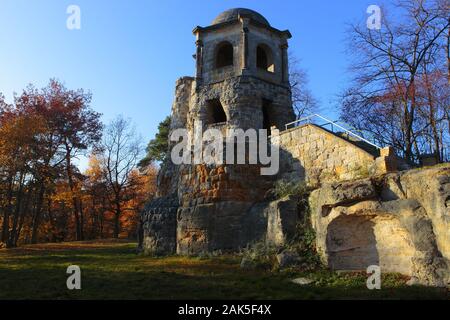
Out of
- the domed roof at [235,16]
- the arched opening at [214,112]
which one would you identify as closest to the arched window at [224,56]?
the domed roof at [235,16]

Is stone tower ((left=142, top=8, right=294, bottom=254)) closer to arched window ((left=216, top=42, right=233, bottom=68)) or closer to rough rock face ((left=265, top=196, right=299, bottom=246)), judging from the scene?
arched window ((left=216, top=42, right=233, bottom=68))

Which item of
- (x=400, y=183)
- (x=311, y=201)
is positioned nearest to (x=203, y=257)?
(x=311, y=201)

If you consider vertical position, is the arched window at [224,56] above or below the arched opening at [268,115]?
above

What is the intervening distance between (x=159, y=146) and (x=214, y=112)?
15.7 meters

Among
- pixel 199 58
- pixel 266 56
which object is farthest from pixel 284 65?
pixel 199 58

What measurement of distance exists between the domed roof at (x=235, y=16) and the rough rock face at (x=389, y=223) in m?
11.6

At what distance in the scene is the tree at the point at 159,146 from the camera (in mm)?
34344

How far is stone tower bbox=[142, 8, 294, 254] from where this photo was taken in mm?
15258

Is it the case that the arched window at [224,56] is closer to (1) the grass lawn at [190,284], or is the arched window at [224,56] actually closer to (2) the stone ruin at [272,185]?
(2) the stone ruin at [272,185]

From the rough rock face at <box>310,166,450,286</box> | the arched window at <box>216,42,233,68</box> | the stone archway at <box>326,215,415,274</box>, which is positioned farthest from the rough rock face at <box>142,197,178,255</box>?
the arched window at <box>216,42,233,68</box>

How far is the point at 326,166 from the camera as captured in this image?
47.3 feet
